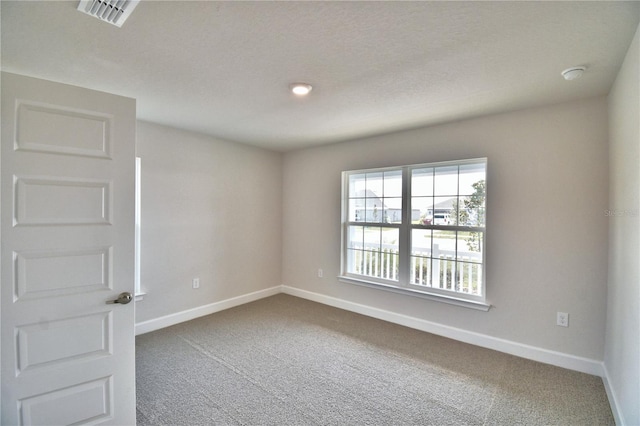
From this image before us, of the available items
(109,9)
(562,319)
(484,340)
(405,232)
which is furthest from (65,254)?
(562,319)

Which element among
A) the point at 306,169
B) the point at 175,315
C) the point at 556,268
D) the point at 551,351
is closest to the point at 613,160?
the point at 556,268

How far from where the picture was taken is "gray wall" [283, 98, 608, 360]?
8.05 ft

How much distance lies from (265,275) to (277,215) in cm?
98

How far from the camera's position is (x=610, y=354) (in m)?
2.20

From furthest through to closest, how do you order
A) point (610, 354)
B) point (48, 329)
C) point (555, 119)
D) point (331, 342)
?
point (331, 342)
point (555, 119)
point (610, 354)
point (48, 329)

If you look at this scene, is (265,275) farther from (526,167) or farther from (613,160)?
(613,160)

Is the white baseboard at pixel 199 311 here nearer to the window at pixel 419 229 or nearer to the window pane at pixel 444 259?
the window at pixel 419 229

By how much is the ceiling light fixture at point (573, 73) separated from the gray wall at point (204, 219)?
3.61m

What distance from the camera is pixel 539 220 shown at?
8.84ft

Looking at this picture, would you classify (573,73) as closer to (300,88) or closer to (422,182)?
(422,182)

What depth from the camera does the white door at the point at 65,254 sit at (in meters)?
1.38

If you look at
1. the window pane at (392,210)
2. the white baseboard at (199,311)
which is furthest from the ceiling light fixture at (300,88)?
the white baseboard at (199,311)

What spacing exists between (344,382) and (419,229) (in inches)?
75.8

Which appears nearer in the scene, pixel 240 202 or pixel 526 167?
pixel 526 167
